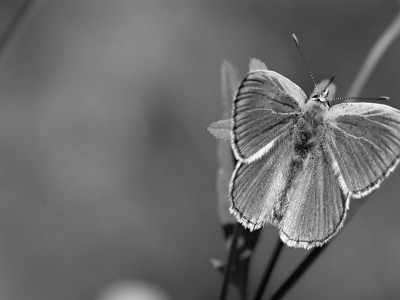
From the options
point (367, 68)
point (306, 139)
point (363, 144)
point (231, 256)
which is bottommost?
point (231, 256)

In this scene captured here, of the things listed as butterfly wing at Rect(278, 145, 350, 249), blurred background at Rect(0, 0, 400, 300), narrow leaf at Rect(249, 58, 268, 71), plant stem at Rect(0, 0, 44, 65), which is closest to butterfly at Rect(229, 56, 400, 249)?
butterfly wing at Rect(278, 145, 350, 249)

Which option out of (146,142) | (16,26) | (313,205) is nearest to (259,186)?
(313,205)

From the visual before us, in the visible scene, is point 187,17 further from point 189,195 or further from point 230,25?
point 189,195

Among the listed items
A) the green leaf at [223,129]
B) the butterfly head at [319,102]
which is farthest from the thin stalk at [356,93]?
the green leaf at [223,129]

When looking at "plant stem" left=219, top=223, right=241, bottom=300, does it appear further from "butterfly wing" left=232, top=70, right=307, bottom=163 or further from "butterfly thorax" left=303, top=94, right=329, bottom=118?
"butterfly thorax" left=303, top=94, right=329, bottom=118

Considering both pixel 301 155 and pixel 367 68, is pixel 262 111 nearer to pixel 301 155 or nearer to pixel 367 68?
pixel 301 155

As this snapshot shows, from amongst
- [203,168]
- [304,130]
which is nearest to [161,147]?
[203,168]
